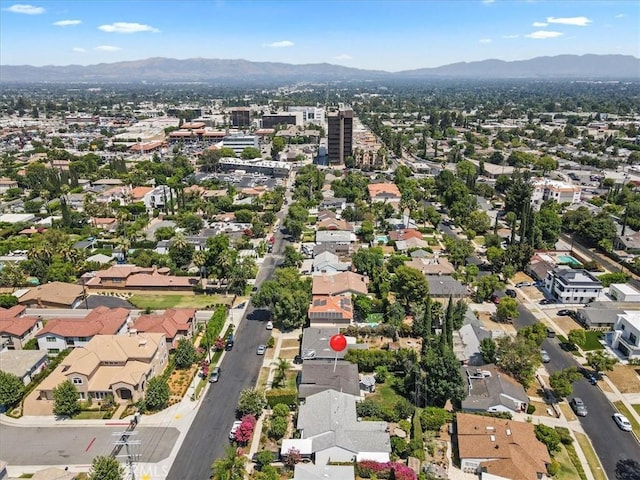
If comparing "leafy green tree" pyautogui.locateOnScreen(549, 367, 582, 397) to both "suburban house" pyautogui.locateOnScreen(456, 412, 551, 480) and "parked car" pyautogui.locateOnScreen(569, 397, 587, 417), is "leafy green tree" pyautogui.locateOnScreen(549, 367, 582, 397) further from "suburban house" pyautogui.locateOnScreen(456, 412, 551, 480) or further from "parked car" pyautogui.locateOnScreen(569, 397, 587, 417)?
"suburban house" pyautogui.locateOnScreen(456, 412, 551, 480)

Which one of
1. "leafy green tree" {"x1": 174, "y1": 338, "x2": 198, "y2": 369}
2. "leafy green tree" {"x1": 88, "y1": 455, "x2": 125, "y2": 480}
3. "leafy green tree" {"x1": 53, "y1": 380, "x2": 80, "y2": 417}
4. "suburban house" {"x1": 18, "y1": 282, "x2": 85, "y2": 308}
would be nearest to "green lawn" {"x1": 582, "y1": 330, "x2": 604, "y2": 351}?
"leafy green tree" {"x1": 174, "y1": 338, "x2": 198, "y2": 369}

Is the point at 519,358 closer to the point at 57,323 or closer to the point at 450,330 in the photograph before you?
the point at 450,330

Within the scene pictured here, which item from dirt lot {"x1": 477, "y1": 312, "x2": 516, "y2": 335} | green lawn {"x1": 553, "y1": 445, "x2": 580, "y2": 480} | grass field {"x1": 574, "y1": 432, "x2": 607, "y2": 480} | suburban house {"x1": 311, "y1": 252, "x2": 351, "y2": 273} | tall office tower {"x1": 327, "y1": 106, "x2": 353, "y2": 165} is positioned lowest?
grass field {"x1": 574, "y1": 432, "x2": 607, "y2": 480}

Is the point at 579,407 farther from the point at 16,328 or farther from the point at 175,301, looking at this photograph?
the point at 16,328

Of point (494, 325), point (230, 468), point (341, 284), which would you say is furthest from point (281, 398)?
point (494, 325)

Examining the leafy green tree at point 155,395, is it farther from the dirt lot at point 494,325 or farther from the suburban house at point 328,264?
the dirt lot at point 494,325

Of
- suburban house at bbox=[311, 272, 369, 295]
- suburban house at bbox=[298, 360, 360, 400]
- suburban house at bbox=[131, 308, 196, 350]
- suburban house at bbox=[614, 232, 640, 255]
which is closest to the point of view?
suburban house at bbox=[298, 360, 360, 400]

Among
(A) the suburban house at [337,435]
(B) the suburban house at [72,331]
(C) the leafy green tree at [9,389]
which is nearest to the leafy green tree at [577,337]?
(A) the suburban house at [337,435]
